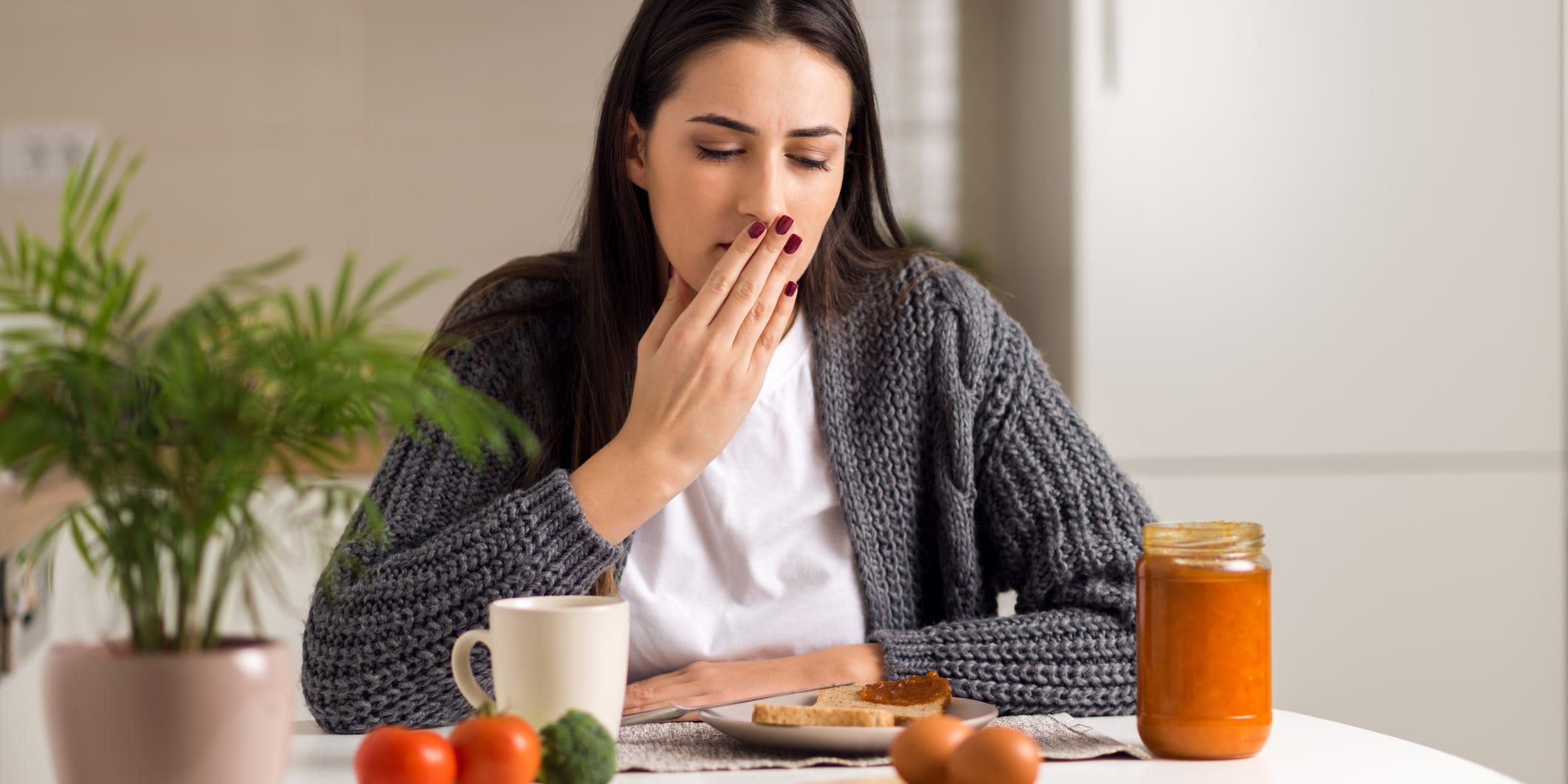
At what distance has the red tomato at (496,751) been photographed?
0.62 m

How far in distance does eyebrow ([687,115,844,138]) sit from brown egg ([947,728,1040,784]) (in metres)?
0.65

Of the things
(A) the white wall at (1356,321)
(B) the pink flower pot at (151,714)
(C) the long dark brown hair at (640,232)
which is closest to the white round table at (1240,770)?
(B) the pink flower pot at (151,714)

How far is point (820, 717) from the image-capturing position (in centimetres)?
80

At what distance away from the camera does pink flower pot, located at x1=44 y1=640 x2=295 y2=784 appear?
520mm

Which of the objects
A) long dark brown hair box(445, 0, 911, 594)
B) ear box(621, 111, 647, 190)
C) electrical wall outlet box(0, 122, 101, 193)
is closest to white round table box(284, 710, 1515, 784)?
long dark brown hair box(445, 0, 911, 594)

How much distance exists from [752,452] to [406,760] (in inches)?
26.9

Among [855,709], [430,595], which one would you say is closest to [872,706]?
[855,709]

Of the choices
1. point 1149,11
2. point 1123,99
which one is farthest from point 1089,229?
point 1149,11

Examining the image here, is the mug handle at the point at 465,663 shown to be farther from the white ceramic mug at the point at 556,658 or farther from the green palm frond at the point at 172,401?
the green palm frond at the point at 172,401

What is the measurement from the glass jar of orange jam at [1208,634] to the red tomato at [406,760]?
400 millimetres

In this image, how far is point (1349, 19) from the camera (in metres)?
2.17

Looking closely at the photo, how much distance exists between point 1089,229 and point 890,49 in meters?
0.63

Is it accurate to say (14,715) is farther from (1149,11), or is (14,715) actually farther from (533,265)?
(1149,11)

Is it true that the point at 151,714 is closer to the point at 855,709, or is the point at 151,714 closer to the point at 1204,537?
the point at 855,709
